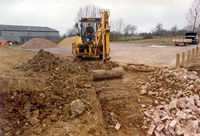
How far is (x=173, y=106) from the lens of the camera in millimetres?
3885

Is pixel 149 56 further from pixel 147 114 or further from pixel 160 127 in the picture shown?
pixel 160 127

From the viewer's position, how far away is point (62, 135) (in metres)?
3.02

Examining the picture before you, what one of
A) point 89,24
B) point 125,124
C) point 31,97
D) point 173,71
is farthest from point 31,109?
point 89,24

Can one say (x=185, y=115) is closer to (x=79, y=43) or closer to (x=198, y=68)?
(x=198, y=68)

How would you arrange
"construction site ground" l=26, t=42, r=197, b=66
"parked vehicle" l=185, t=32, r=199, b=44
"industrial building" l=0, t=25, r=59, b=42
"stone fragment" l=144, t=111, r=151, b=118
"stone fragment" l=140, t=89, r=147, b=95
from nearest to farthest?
"stone fragment" l=144, t=111, r=151, b=118 < "stone fragment" l=140, t=89, r=147, b=95 < "construction site ground" l=26, t=42, r=197, b=66 < "parked vehicle" l=185, t=32, r=199, b=44 < "industrial building" l=0, t=25, r=59, b=42

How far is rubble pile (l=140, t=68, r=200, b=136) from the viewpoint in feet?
A: 10.8

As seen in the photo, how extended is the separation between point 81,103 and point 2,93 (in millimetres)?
2098

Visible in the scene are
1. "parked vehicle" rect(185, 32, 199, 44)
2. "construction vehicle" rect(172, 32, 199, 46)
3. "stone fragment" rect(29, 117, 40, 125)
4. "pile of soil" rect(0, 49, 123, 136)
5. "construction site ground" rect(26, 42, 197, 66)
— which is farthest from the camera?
"parked vehicle" rect(185, 32, 199, 44)

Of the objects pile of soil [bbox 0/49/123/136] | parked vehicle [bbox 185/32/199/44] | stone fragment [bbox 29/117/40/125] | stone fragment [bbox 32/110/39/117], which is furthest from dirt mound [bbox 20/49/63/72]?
parked vehicle [bbox 185/32/199/44]

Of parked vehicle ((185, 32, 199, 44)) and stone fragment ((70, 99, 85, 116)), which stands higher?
parked vehicle ((185, 32, 199, 44))

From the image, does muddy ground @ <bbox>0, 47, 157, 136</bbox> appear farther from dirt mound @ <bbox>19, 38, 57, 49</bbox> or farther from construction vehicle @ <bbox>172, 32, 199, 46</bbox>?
dirt mound @ <bbox>19, 38, 57, 49</bbox>

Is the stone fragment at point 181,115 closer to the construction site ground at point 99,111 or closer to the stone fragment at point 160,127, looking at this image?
the stone fragment at point 160,127

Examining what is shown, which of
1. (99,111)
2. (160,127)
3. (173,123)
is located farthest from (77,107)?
(173,123)

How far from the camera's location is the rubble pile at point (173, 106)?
3.29m
